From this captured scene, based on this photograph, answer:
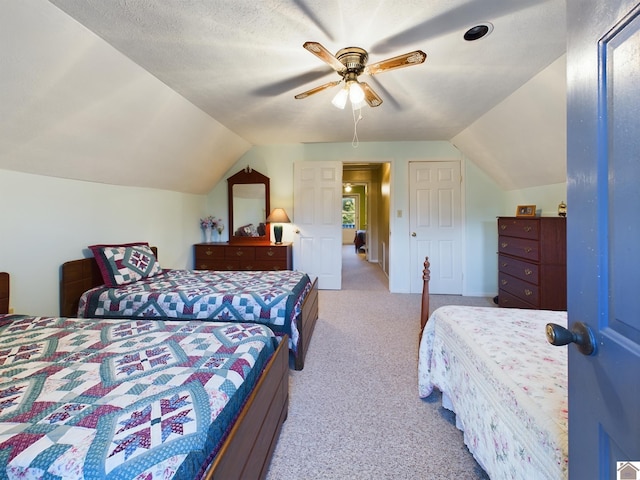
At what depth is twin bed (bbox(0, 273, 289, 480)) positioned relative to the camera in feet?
2.60

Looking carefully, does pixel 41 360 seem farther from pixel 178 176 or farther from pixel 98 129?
pixel 178 176

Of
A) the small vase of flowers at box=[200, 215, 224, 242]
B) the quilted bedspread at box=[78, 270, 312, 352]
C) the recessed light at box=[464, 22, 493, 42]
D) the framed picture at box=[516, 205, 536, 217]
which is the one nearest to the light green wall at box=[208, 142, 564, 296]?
the small vase of flowers at box=[200, 215, 224, 242]

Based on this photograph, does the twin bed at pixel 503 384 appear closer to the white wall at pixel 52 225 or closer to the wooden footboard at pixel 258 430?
the wooden footboard at pixel 258 430

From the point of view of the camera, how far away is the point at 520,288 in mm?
3223

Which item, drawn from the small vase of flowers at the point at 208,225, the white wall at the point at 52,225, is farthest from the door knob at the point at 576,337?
the small vase of flowers at the point at 208,225

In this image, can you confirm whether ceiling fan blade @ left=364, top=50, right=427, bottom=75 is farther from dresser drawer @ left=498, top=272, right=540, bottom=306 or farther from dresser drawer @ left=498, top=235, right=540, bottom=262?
dresser drawer @ left=498, top=272, right=540, bottom=306

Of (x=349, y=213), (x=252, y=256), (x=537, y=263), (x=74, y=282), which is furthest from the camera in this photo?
(x=349, y=213)

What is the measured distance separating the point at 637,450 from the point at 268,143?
4.72m

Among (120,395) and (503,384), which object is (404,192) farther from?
(120,395)

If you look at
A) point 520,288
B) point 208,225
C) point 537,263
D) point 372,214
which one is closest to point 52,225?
point 208,225

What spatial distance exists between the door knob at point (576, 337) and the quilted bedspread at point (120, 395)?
992 millimetres

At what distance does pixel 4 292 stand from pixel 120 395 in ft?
5.67

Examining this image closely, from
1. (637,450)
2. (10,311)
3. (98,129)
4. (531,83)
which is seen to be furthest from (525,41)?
(10,311)

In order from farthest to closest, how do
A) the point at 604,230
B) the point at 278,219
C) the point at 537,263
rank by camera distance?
1. the point at 278,219
2. the point at 537,263
3. the point at 604,230
